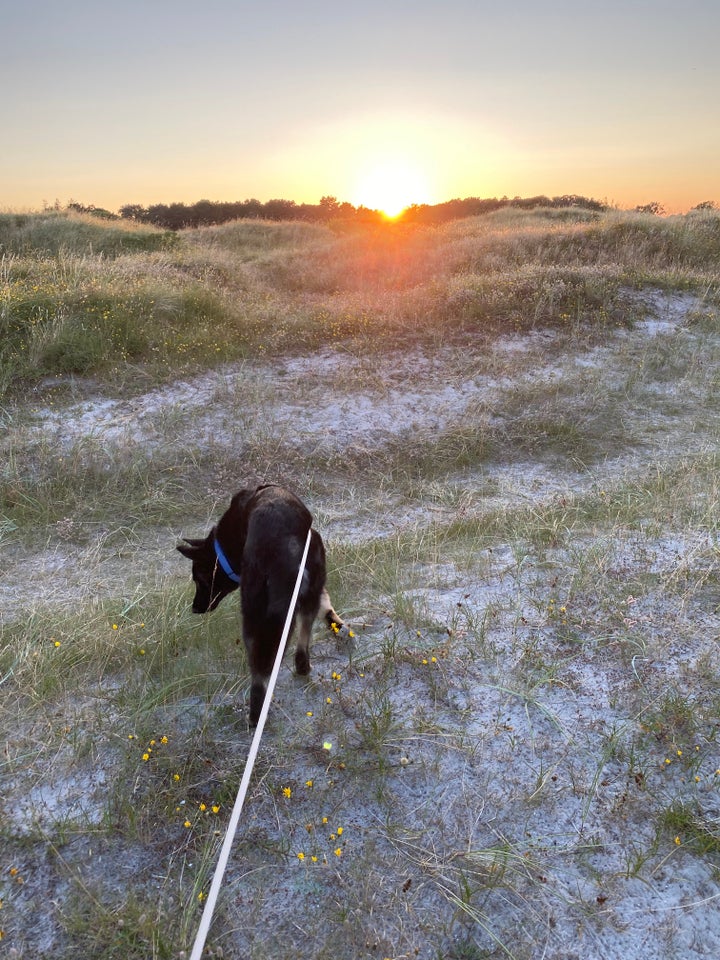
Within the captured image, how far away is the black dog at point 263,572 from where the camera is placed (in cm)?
311

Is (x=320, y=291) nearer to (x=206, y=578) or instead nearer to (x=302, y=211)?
(x=206, y=578)

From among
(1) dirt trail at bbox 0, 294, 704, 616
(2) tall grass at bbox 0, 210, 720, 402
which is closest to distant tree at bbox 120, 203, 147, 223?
(2) tall grass at bbox 0, 210, 720, 402

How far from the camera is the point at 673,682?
3.36 meters

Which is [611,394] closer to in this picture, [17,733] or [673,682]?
[673,682]

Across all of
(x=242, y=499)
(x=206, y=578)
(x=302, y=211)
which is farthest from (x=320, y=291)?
(x=302, y=211)

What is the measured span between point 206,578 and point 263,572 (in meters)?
0.95

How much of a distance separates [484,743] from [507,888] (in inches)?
28.3

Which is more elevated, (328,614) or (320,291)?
(320,291)

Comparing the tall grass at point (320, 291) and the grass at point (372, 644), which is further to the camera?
the tall grass at point (320, 291)

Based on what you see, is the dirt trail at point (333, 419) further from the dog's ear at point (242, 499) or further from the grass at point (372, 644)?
A: the dog's ear at point (242, 499)

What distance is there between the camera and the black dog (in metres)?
3.11

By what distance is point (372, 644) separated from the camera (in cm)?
380

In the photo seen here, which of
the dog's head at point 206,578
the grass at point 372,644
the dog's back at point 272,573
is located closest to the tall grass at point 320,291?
the grass at point 372,644

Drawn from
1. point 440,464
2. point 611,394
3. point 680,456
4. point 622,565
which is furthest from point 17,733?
point 611,394
